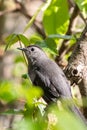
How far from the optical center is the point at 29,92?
2.19 feet

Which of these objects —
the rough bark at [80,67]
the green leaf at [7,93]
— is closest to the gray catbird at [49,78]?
the rough bark at [80,67]

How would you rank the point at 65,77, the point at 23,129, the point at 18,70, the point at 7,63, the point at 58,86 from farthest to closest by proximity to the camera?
1. the point at 7,63
2. the point at 18,70
3. the point at 58,86
4. the point at 65,77
5. the point at 23,129

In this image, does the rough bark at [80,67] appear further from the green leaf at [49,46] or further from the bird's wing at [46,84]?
the bird's wing at [46,84]

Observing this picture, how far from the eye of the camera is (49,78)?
248 cm

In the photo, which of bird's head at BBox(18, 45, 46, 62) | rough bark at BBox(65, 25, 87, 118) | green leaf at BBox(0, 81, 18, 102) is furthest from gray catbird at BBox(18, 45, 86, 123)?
green leaf at BBox(0, 81, 18, 102)

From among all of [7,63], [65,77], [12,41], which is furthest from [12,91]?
[7,63]

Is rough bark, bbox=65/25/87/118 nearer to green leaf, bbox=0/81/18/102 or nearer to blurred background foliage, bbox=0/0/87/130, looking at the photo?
blurred background foliage, bbox=0/0/87/130

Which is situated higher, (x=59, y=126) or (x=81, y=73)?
(x=59, y=126)

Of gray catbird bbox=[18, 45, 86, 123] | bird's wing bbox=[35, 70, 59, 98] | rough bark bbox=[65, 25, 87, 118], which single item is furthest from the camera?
bird's wing bbox=[35, 70, 59, 98]

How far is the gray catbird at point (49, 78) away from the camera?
7.28ft

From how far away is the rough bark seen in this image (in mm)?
1883

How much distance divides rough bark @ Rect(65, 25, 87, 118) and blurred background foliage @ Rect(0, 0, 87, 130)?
74 mm

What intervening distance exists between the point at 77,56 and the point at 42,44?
0.63 ft

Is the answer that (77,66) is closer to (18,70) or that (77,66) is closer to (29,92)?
(29,92)
